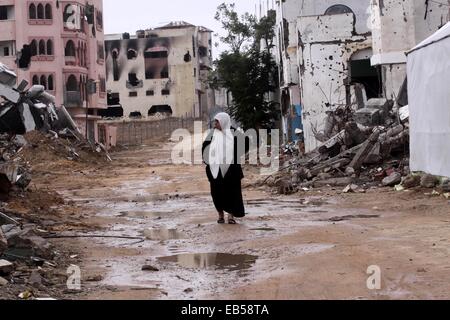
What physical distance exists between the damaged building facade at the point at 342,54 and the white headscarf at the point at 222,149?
10525mm

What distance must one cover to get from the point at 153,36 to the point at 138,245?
3083 inches

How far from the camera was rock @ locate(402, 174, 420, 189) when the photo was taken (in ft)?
50.8

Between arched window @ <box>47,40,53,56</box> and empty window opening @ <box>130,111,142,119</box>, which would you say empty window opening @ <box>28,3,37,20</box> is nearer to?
arched window @ <box>47,40,53,56</box>

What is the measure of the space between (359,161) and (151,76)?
69027 mm

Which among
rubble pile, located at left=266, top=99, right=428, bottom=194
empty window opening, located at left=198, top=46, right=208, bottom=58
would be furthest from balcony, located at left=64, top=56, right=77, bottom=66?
empty window opening, located at left=198, top=46, right=208, bottom=58

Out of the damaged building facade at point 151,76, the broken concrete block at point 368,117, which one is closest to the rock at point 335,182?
the broken concrete block at point 368,117

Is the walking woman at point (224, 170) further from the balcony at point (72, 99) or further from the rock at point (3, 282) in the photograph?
the balcony at point (72, 99)

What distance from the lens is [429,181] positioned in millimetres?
14820

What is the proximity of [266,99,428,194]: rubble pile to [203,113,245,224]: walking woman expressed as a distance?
5090 millimetres

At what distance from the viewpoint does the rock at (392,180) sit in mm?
16438

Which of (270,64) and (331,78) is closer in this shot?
(331,78)

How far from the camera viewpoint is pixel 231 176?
12.0 meters
